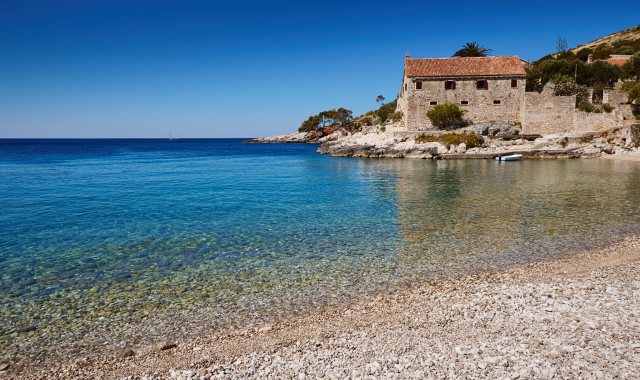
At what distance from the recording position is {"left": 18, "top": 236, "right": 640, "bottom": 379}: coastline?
5.44 metres

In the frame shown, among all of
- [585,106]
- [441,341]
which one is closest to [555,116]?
[585,106]

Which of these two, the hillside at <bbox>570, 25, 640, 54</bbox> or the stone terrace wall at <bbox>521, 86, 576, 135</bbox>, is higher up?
the hillside at <bbox>570, 25, 640, 54</bbox>

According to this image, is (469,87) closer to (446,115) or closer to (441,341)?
(446,115)

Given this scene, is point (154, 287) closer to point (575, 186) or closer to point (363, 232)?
point (363, 232)

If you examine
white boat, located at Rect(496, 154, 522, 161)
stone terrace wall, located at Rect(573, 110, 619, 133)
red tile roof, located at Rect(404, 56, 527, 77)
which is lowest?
white boat, located at Rect(496, 154, 522, 161)

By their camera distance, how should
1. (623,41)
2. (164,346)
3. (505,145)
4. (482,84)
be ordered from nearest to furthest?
(164,346)
(505,145)
(482,84)
(623,41)

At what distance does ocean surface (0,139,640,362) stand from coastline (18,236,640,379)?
0.86 m

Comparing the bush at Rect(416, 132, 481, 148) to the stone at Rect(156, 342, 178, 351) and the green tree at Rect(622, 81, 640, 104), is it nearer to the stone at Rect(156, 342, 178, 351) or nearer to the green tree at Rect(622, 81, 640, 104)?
the green tree at Rect(622, 81, 640, 104)

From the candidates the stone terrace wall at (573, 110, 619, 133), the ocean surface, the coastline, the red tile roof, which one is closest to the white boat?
the stone terrace wall at (573, 110, 619, 133)

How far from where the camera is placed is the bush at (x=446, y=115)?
5166 cm

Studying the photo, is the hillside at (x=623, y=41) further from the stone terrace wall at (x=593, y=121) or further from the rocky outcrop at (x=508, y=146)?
the rocky outcrop at (x=508, y=146)

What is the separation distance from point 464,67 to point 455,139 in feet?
37.4

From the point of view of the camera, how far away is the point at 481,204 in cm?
1927

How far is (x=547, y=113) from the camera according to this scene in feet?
162
